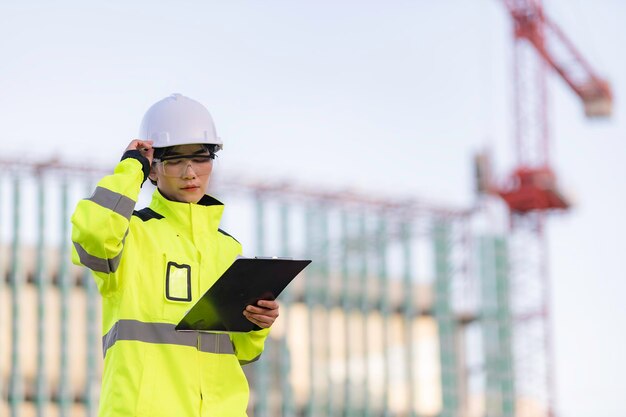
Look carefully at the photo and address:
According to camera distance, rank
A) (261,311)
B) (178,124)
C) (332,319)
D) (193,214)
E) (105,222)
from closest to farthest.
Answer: (105,222) < (261,311) < (193,214) < (178,124) < (332,319)

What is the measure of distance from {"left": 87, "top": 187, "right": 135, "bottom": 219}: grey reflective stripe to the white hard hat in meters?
0.55

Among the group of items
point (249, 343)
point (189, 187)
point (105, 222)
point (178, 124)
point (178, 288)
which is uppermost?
point (178, 124)

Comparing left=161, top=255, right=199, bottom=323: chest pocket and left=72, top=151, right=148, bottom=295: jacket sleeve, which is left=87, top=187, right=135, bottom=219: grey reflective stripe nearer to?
left=72, top=151, right=148, bottom=295: jacket sleeve

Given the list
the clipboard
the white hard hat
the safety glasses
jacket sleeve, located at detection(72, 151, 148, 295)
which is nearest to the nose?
the safety glasses

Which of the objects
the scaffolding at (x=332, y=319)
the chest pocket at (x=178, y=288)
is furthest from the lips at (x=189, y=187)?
the scaffolding at (x=332, y=319)

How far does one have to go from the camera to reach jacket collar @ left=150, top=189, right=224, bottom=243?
6477 millimetres

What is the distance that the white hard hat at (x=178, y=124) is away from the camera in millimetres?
6559

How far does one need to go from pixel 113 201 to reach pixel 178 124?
0.71 m

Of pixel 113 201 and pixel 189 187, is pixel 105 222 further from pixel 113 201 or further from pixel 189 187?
pixel 189 187

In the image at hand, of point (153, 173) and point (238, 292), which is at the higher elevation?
point (153, 173)

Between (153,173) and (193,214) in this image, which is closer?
(193,214)

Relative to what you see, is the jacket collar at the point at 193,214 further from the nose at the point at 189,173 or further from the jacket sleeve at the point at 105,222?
the jacket sleeve at the point at 105,222

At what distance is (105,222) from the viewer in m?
5.92

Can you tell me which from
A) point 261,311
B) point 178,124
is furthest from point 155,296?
point 178,124
